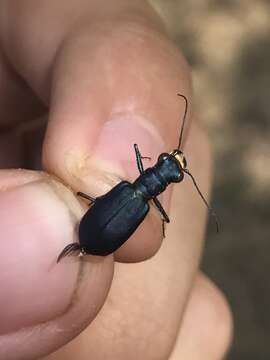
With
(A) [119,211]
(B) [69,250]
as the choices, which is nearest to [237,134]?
(A) [119,211]

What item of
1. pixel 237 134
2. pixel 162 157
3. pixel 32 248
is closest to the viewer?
pixel 32 248

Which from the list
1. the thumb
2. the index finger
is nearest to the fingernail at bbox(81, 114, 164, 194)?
the index finger

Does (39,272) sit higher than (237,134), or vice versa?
(39,272)

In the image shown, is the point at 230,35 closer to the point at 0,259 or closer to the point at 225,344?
the point at 225,344

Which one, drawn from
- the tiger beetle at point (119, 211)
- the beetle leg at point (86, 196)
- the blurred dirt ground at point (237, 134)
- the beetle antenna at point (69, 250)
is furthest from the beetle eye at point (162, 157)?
the blurred dirt ground at point (237, 134)

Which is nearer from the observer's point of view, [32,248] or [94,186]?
[32,248]

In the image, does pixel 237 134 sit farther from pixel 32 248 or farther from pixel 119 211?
pixel 32 248

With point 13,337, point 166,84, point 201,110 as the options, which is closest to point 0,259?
point 13,337
